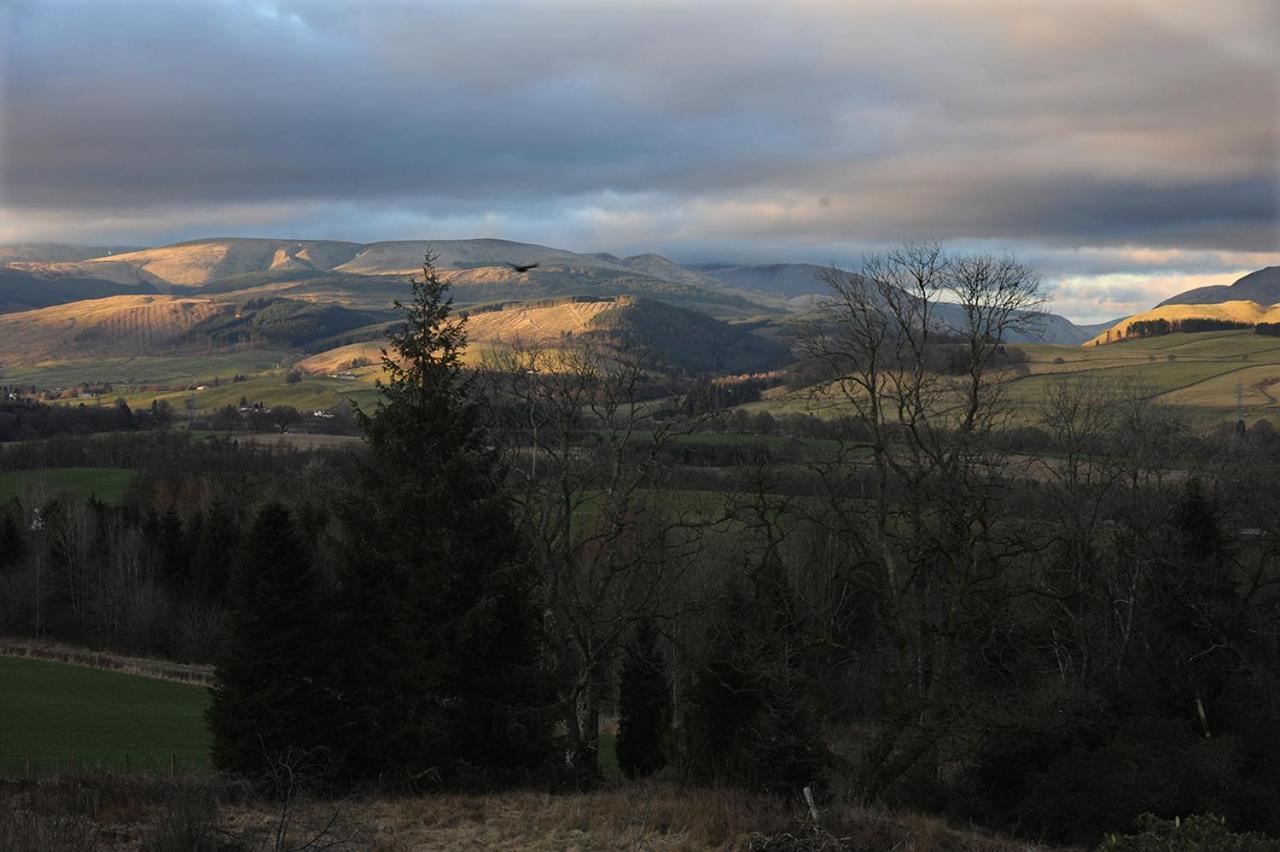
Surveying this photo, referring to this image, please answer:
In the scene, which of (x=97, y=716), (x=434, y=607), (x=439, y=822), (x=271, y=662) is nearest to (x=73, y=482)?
(x=97, y=716)

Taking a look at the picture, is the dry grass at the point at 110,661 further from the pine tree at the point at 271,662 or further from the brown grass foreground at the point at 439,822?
the brown grass foreground at the point at 439,822

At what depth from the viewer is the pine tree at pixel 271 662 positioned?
19.6m

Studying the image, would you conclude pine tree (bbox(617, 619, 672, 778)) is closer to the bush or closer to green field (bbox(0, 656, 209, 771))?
green field (bbox(0, 656, 209, 771))

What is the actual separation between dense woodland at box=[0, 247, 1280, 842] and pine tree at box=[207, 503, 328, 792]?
0.06 metres

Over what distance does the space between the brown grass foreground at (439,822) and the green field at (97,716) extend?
1577 cm

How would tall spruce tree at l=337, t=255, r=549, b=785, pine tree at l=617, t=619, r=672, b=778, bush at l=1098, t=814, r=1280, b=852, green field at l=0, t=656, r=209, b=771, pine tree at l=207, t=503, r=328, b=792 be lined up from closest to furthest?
1. bush at l=1098, t=814, r=1280, b=852
2. pine tree at l=207, t=503, r=328, b=792
3. tall spruce tree at l=337, t=255, r=549, b=785
4. green field at l=0, t=656, r=209, b=771
5. pine tree at l=617, t=619, r=672, b=778

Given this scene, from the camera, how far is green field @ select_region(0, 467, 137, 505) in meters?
97.6

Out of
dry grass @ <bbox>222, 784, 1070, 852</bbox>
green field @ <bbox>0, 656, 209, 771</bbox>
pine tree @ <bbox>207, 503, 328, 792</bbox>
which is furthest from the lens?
green field @ <bbox>0, 656, 209, 771</bbox>

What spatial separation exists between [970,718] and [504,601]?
1010cm

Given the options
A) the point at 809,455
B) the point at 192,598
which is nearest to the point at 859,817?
the point at 809,455

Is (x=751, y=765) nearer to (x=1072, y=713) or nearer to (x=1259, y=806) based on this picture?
(x=1072, y=713)

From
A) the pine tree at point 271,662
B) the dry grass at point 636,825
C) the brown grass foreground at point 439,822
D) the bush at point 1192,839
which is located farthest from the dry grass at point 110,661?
the bush at point 1192,839

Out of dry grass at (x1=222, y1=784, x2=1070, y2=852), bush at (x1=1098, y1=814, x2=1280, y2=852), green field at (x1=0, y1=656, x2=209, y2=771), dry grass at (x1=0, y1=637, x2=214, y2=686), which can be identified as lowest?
dry grass at (x1=0, y1=637, x2=214, y2=686)

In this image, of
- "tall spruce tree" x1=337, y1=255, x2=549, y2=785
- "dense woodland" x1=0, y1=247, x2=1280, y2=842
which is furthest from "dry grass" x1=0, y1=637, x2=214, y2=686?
"tall spruce tree" x1=337, y1=255, x2=549, y2=785
